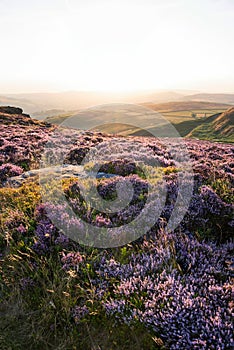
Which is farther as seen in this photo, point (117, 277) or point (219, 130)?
point (219, 130)

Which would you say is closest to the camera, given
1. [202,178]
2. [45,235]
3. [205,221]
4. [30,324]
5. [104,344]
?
[104,344]

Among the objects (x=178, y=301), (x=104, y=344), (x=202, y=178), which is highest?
(x=202, y=178)

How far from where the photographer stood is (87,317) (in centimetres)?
410

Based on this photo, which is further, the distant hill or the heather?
the distant hill

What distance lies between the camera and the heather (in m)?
3.72

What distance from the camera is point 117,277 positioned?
4570mm

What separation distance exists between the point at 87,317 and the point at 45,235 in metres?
1.81

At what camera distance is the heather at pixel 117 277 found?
3.72m

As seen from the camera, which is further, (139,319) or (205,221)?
(205,221)

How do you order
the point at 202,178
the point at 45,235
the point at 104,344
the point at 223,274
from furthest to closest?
the point at 202,178 < the point at 45,235 < the point at 223,274 < the point at 104,344

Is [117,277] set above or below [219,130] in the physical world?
above

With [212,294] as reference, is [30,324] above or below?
below

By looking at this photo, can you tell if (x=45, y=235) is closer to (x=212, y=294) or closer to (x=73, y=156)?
(x=212, y=294)

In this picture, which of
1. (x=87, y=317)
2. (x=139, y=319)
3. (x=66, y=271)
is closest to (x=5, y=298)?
(x=66, y=271)
